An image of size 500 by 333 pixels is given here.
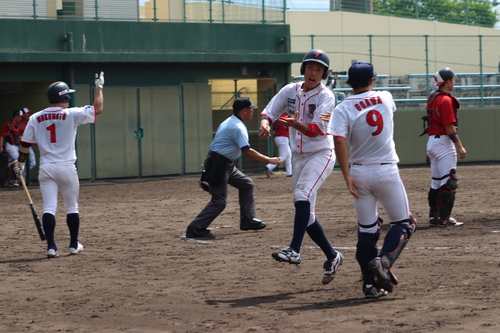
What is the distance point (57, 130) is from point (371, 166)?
4.43 m

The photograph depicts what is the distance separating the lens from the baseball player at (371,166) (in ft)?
22.0

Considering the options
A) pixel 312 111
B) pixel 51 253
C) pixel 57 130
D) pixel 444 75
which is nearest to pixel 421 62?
pixel 444 75

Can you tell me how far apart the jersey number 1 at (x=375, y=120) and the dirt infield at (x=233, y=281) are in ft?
4.65

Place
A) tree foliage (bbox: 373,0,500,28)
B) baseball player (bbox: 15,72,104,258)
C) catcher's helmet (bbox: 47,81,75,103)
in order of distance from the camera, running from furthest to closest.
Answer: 1. tree foliage (bbox: 373,0,500,28)
2. catcher's helmet (bbox: 47,81,75,103)
3. baseball player (bbox: 15,72,104,258)

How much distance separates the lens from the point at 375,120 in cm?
674

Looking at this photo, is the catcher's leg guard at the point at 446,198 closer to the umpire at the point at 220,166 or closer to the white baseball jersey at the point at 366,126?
the umpire at the point at 220,166

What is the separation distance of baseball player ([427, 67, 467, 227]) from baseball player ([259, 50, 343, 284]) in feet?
12.3

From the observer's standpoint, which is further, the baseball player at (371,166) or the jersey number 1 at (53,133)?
the jersey number 1 at (53,133)

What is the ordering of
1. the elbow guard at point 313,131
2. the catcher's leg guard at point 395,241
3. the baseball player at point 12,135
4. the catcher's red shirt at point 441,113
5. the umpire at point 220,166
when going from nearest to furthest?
1. the catcher's leg guard at point 395,241
2. the elbow guard at point 313,131
3. the umpire at point 220,166
4. the catcher's red shirt at point 441,113
5. the baseball player at point 12,135

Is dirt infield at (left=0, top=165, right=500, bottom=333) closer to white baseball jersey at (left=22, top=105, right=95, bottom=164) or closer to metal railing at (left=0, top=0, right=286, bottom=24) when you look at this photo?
white baseball jersey at (left=22, top=105, right=95, bottom=164)

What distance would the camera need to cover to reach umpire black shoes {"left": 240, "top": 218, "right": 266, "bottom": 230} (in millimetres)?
11586

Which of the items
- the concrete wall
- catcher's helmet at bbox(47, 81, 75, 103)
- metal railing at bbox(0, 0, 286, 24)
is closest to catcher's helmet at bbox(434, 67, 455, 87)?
catcher's helmet at bbox(47, 81, 75, 103)

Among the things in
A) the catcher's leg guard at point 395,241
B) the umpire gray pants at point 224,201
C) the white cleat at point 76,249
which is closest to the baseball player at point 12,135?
the umpire gray pants at point 224,201

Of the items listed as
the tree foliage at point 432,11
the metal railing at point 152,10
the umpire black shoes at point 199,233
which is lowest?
the umpire black shoes at point 199,233
